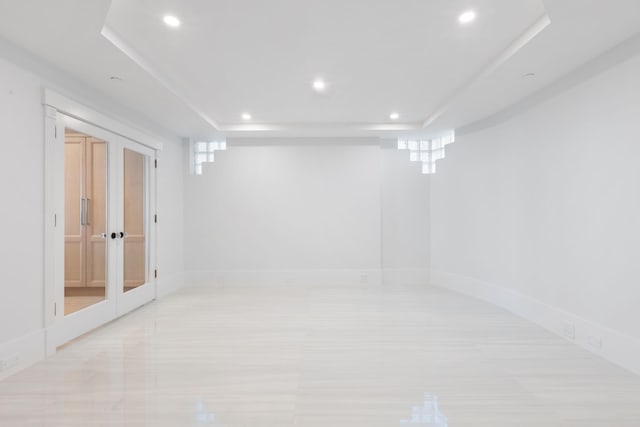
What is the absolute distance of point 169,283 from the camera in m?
5.78

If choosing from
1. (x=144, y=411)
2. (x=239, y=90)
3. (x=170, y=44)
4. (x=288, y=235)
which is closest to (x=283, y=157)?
(x=288, y=235)

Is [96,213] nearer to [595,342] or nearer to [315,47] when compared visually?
[315,47]

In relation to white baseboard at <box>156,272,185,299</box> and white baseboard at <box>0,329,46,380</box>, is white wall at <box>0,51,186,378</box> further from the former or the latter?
white baseboard at <box>156,272,185,299</box>

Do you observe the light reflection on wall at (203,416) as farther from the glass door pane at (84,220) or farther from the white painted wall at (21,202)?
the glass door pane at (84,220)

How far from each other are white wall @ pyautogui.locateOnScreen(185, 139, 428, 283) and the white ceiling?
5.31ft

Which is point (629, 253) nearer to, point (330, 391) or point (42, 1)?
point (330, 391)

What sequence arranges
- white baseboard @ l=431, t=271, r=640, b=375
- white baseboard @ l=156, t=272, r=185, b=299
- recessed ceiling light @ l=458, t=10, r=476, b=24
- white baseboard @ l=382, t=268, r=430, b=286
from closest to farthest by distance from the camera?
recessed ceiling light @ l=458, t=10, r=476, b=24 < white baseboard @ l=431, t=271, r=640, b=375 < white baseboard @ l=156, t=272, r=185, b=299 < white baseboard @ l=382, t=268, r=430, b=286

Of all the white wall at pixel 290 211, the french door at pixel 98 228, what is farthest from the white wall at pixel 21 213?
the white wall at pixel 290 211

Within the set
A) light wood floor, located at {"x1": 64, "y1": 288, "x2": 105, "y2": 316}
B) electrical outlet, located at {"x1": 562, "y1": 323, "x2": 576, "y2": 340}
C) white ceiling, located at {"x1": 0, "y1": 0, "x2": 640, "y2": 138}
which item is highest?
white ceiling, located at {"x1": 0, "y1": 0, "x2": 640, "y2": 138}

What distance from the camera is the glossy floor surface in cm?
223

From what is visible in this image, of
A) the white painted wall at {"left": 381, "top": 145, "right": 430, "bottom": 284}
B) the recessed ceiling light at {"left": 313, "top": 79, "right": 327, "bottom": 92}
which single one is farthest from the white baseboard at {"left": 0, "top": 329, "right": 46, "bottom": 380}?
the white painted wall at {"left": 381, "top": 145, "right": 430, "bottom": 284}

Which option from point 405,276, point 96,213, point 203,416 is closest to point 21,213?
point 96,213

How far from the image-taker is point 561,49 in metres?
2.95

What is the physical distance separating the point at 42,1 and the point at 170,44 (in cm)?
96
